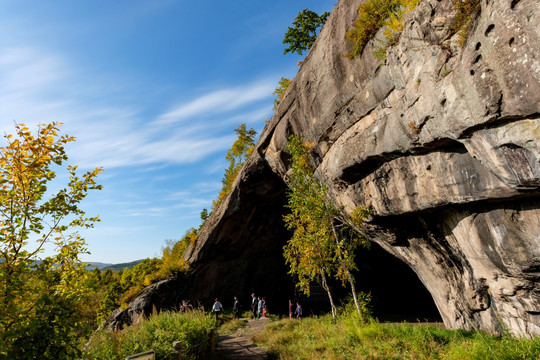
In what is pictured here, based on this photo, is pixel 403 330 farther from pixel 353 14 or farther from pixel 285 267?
pixel 285 267

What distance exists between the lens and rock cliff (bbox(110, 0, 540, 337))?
556 cm

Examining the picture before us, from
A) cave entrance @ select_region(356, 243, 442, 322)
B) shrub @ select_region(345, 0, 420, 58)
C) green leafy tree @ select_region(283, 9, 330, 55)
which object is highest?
green leafy tree @ select_region(283, 9, 330, 55)

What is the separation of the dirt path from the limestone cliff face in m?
6.88

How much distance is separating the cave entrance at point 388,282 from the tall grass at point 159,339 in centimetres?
1700

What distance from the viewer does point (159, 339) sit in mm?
7605

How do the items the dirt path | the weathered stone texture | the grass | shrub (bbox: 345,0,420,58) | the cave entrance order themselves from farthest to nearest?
the cave entrance, the dirt path, shrub (bbox: 345,0,420,58), the grass, the weathered stone texture

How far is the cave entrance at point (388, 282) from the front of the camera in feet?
75.8

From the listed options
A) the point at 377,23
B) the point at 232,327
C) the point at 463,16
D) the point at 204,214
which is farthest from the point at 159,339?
the point at 204,214

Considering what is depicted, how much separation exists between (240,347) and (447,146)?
10.8 meters

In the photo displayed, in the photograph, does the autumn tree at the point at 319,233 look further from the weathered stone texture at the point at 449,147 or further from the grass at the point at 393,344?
the grass at the point at 393,344

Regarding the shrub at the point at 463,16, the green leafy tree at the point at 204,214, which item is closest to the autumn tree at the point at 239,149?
the green leafy tree at the point at 204,214

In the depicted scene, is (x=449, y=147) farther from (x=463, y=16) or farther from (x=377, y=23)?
(x=377, y=23)

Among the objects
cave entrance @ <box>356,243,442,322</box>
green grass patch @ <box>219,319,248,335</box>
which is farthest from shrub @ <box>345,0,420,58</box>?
cave entrance @ <box>356,243,442,322</box>

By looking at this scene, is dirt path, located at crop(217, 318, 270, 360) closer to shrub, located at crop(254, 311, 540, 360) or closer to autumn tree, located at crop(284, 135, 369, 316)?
shrub, located at crop(254, 311, 540, 360)
